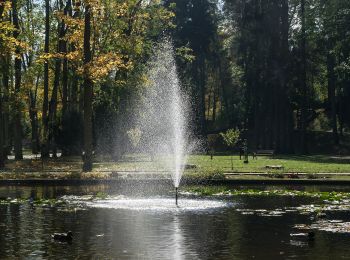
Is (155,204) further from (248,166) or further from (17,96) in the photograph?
(17,96)

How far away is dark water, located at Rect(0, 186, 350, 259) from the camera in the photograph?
14.0 metres

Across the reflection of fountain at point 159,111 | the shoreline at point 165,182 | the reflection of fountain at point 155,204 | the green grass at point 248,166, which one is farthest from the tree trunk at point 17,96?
the reflection of fountain at point 155,204

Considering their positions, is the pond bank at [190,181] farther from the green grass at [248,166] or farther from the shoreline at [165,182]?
the green grass at [248,166]

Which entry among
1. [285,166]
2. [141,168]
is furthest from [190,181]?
[285,166]

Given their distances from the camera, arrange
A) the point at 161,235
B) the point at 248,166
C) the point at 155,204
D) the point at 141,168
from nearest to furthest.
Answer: the point at 161,235 < the point at 155,204 < the point at 141,168 < the point at 248,166

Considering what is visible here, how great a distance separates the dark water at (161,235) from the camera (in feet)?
45.9

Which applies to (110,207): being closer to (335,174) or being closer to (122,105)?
(335,174)

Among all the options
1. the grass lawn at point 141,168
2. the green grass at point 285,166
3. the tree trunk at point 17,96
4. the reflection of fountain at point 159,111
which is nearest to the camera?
the grass lawn at point 141,168

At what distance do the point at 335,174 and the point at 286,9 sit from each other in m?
34.9

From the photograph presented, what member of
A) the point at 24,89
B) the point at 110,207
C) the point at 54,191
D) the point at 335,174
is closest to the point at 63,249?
the point at 110,207

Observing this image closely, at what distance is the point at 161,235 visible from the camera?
16312 mm

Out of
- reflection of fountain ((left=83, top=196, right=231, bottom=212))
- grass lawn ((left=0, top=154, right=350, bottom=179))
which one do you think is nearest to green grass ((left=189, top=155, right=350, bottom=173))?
grass lawn ((left=0, top=154, right=350, bottom=179))

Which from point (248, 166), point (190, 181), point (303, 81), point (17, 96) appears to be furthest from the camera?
point (303, 81)

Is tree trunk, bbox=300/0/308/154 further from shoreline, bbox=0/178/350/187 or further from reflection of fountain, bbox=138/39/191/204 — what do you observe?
shoreline, bbox=0/178/350/187
